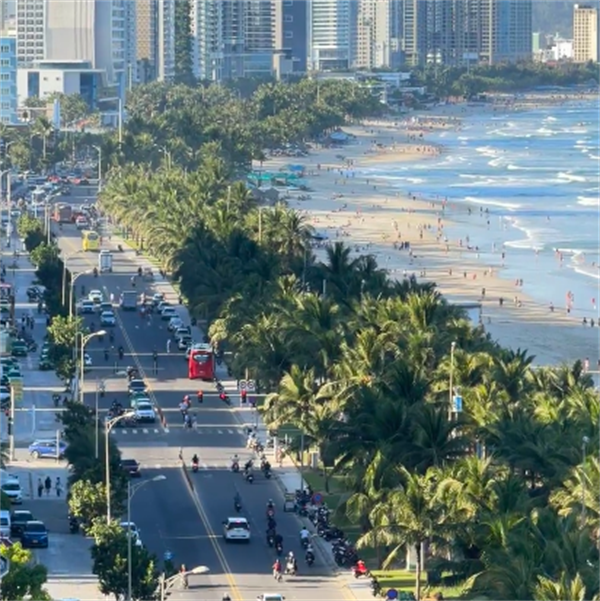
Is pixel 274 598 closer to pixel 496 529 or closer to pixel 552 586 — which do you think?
pixel 496 529

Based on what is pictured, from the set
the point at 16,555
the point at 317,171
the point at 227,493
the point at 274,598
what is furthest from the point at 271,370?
the point at 317,171

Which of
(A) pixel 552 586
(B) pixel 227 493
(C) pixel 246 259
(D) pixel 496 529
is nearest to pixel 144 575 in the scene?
Answer: (D) pixel 496 529

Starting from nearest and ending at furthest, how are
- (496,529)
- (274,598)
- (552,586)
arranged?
(552,586)
(496,529)
(274,598)

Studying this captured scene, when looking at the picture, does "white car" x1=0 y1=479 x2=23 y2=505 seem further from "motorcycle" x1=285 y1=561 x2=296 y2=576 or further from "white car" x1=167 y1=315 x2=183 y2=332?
"white car" x1=167 y1=315 x2=183 y2=332

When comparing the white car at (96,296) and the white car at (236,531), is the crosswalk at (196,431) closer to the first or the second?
the white car at (236,531)

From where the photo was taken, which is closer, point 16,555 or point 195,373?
point 16,555

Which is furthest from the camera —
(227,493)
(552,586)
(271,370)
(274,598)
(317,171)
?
(317,171)

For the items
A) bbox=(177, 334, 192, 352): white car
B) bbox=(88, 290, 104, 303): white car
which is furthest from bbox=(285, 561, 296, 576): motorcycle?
bbox=(88, 290, 104, 303): white car
